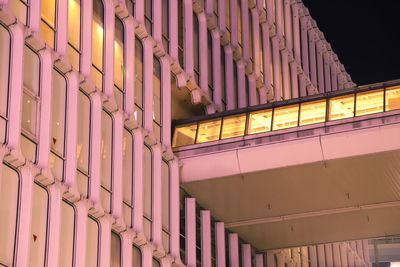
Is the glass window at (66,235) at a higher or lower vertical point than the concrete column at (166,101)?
lower

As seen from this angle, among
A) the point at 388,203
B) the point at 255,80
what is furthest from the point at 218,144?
the point at 255,80

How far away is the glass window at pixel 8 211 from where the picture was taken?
859 inches

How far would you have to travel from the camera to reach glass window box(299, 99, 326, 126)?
1294 inches

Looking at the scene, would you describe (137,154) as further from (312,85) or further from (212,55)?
(312,85)

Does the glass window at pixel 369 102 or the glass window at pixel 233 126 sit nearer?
the glass window at pixel 369 102

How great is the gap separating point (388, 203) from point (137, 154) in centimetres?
1033

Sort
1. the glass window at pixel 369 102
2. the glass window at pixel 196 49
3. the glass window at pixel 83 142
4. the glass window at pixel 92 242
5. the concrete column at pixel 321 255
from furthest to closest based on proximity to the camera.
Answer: the concrete column at pixel 321 255 < the glass window at pixel 196 49 < the glass window at pixel 369 102 < the glass window at pixel 83 142 < the glass window at pixel 92 242

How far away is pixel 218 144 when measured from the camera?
33.2 m

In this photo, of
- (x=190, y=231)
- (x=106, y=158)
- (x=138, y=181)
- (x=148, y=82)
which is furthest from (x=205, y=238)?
(x=106, y=158)

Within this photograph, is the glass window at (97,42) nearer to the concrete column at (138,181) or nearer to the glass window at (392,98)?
the concrete column at (138,181)

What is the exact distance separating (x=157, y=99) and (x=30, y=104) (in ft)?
29.4

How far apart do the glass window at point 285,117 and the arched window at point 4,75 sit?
1212cm

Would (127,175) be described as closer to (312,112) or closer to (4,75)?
(4,75)

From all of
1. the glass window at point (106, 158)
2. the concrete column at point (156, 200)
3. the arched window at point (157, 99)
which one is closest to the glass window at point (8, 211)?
the glass window at point (106, 158)
